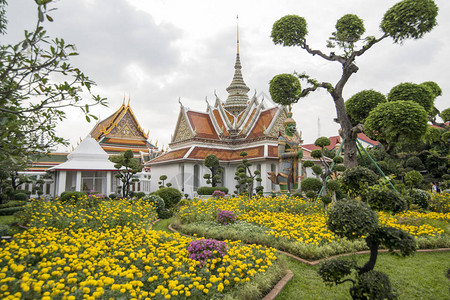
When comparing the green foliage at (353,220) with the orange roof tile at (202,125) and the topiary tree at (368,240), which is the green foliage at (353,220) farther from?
the orange roof tile at (202,125)

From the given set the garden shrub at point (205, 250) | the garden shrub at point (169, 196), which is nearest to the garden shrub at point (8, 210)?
the garden shrub at point (169, 196)

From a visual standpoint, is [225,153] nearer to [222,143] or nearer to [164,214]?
[222,143]

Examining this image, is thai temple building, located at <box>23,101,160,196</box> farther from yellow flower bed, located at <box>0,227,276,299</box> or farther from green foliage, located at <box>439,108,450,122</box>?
green foliage, located at <box>439,108,450,122</box>

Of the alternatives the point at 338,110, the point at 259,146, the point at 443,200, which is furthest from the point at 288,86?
the point at 443,200

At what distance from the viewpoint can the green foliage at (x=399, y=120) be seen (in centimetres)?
908

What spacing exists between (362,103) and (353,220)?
10.3 m

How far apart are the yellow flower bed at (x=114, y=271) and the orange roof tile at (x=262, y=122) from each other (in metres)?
16.3

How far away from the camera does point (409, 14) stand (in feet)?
35.1

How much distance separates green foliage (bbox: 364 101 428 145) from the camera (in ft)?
29.8

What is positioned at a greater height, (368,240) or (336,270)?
(368,240)

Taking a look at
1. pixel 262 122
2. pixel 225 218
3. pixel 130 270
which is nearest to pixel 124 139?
pixel 262 122

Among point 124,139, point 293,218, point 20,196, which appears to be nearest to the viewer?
point 293,218

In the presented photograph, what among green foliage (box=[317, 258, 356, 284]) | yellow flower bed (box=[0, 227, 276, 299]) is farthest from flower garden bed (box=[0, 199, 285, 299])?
green foliage (box=[317, 258, 356, 284])

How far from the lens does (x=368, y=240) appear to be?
3711 millimetres
